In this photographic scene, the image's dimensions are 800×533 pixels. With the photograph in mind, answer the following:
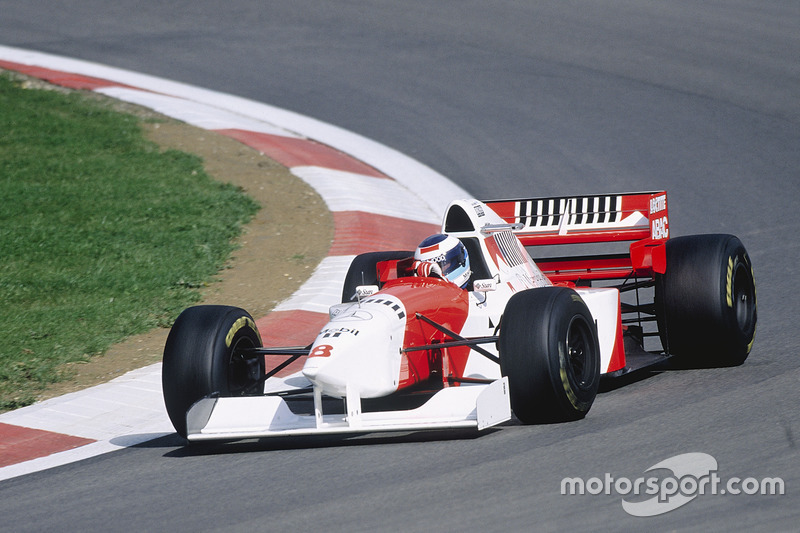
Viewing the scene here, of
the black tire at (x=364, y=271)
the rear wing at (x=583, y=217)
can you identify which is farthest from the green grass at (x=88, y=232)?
the rear wing at (x=583, y=217)

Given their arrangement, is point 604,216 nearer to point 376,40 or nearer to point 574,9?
point 376,40

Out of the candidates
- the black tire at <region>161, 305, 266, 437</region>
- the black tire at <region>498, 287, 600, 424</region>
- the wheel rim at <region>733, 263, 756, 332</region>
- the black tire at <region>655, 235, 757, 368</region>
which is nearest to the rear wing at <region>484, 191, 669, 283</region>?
the black tire at <region>655, 235, 757, 368</region>

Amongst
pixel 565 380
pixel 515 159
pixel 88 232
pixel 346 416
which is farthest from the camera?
pixel 515 159

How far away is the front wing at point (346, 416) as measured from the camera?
5.66 meters

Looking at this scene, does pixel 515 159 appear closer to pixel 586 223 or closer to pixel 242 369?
pixel 586 223

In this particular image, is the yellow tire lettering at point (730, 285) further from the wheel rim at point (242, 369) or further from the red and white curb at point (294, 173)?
the red and white curb at point (294, 173)

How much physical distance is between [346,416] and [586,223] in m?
3.23

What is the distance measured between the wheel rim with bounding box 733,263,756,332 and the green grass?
4449 mm

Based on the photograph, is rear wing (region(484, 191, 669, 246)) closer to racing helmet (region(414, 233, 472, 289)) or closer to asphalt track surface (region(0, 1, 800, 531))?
asphalt track surface (region(0, 1, 800, 531))

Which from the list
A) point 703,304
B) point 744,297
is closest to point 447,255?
point 703,304

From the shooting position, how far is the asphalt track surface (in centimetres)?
491

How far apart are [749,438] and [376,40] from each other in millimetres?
15024

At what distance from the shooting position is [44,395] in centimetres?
772

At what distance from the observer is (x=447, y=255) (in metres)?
6.77
